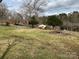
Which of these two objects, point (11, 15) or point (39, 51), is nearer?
point (39, 51)

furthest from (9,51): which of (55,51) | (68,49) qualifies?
(68,49)

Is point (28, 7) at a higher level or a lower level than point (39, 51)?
higher

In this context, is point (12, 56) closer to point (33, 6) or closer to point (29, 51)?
point (29, 51)

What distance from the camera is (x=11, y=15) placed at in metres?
54.1

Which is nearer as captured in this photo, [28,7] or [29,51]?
[29,51]

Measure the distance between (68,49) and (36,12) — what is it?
37739 mm

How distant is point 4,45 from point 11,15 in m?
45.3

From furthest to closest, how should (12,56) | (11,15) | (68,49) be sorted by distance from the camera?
1. (11,15)
2. (68,49)
3. (12,56)

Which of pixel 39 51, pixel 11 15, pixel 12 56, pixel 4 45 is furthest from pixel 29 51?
pixel 11 15

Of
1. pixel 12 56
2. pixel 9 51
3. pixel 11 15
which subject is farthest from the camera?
pixel 11 15

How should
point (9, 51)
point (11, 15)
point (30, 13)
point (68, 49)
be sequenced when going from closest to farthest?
point (9, 51) < point (68, 49) < point (30, 13) < point (11, 15)

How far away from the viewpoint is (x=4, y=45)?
9.34 meters

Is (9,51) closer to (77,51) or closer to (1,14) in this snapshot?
(77,51)

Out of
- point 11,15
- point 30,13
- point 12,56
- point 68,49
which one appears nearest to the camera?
point 12,56
